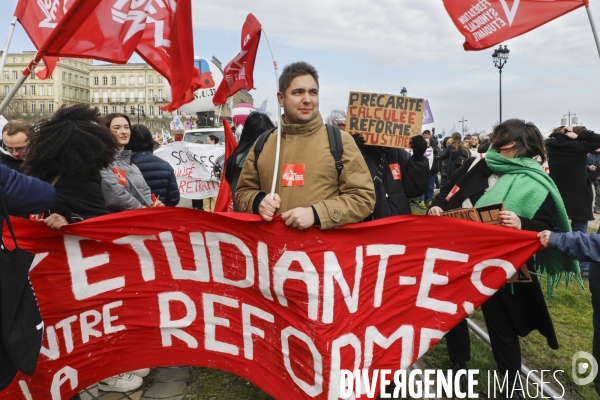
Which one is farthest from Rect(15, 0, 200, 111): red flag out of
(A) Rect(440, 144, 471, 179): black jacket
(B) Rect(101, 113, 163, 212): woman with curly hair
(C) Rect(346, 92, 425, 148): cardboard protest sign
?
(A) Rect(440, 144, 471, 179): black jacket

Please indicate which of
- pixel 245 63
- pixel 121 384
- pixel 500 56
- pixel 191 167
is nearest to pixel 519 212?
pixel 245 63

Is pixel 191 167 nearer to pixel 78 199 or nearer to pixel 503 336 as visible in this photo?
pixel 78 199

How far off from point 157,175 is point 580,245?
3920 millimetres

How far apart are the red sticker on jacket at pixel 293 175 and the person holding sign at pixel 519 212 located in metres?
1.15

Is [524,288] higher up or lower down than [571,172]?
lower down

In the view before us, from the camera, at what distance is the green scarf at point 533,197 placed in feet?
9.64

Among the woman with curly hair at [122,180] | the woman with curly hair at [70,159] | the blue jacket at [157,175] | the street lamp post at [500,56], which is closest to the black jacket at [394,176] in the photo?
the woman with curly hair at [122,180]

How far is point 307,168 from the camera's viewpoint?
273 cm

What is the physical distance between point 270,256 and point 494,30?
7.29ft

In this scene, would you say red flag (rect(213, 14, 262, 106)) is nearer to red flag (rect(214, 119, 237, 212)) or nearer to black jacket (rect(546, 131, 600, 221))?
red flag (rect(214, 119, 237, 212))

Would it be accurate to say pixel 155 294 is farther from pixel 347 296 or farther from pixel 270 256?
pixel 347 296

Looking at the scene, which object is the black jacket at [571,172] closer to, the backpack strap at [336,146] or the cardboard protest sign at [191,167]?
the backpack strap at [336,146]

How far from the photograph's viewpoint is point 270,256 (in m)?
2.68

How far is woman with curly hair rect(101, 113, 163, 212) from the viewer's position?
3.19m
